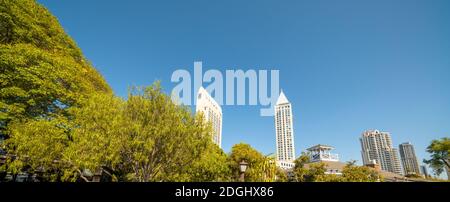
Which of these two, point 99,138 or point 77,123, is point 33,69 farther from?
point 99,138

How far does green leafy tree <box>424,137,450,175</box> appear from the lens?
35.7 m

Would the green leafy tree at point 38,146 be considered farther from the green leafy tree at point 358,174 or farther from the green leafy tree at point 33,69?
the green leafy tree at point 358,174

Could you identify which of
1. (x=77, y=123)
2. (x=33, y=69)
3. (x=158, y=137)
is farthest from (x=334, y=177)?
(x=33, y=69)

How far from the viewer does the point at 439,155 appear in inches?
1470

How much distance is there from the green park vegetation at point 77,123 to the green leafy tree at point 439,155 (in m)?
37.5

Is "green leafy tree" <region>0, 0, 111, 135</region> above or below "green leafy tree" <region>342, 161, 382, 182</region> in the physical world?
above

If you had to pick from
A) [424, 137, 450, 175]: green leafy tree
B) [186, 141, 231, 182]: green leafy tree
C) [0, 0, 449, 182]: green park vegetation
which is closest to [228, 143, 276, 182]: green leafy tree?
[0, 0, 449, 182]: green park vegetation

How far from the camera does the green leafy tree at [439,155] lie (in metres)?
35.7

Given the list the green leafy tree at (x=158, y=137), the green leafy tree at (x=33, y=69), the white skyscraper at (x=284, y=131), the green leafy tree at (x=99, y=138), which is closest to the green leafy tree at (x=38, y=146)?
the green leafy tree at (x=99, y=138)

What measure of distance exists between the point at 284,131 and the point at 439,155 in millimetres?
144004

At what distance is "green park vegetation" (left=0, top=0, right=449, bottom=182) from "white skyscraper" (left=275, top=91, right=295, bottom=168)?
544 feet

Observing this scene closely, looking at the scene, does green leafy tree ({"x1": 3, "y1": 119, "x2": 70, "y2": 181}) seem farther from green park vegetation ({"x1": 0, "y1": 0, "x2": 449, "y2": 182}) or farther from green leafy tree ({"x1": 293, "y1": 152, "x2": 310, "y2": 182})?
green leafy tree ({"x1": 293, "y1": 152, "x2": 310, "y2": 182})
